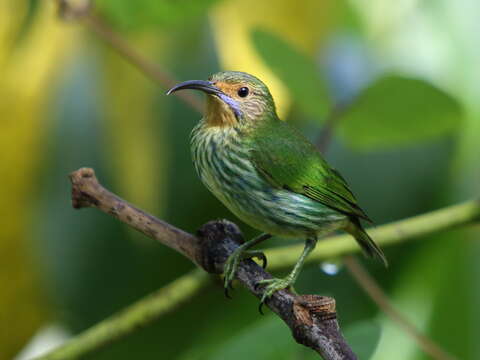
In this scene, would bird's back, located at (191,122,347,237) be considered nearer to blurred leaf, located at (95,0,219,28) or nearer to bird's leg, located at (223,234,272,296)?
bird's leg, located at (223,234,272,296)

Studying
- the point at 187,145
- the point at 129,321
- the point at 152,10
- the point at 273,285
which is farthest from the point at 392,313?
the point at 152,10

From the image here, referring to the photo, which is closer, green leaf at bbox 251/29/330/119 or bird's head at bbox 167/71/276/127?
bird's head at bbox 167/71/276/127

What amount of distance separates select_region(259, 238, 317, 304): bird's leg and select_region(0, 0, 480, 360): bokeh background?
0.18m

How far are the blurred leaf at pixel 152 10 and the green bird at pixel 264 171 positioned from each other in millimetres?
346

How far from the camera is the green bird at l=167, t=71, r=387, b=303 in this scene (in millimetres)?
2029

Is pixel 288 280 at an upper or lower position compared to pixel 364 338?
upper

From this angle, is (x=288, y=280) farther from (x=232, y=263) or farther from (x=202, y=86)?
(x=202, y=86)

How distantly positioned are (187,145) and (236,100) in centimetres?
56

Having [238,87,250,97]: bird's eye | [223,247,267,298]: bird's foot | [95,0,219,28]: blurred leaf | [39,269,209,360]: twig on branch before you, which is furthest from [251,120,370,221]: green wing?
[95,0,219,28]: blurred leaf

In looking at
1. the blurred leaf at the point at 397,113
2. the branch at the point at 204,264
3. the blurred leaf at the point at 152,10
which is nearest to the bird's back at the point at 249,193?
the branch at the point at 204,264

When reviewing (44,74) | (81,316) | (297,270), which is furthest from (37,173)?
(297,270)

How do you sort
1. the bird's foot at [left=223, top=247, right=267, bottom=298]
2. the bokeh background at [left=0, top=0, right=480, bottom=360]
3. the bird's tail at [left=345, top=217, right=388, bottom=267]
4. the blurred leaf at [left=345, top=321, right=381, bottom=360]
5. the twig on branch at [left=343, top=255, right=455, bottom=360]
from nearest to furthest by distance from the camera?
the blurred leaf at [left=345, top=321, right=381, bottom=360] < the bird's foot at [left=223, top=247, right=267, bottom=298] < the twig on branch at [left=343, top=255, right=455, bottom=360] < the bird's tail at [left=345, top=217, right=388, bottom=267] < the bokeh background at [left=0, top=0, right=480, bottom=360]

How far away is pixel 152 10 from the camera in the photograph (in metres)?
2.34

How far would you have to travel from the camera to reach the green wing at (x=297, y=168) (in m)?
2.06
